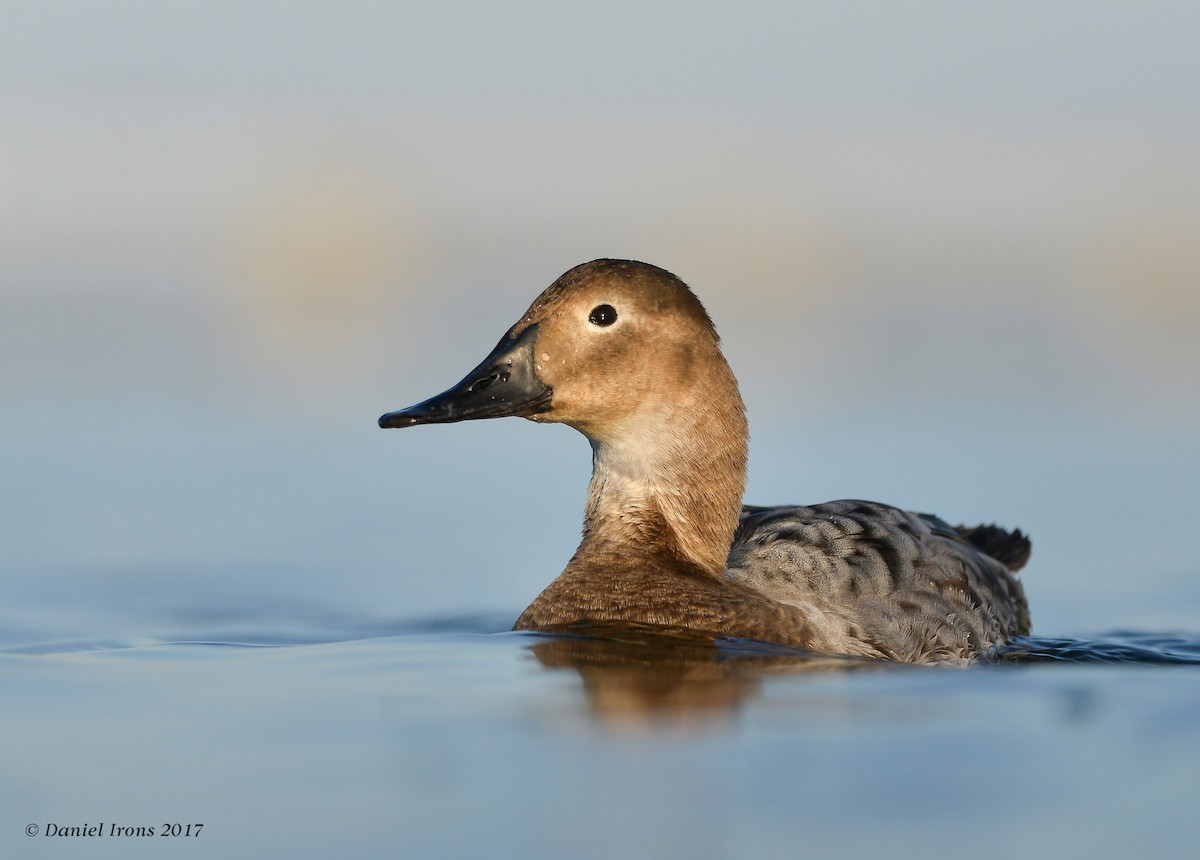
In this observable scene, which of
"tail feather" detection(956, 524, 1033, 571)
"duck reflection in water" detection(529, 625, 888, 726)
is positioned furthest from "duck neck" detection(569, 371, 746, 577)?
"tail feather" detection(956, 524, 1033, 571)

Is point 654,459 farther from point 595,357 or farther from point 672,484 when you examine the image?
point 595,357

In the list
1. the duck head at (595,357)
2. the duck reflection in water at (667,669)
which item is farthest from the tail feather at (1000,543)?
the duck head at (595,357)

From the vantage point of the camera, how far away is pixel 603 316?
7.47 meters

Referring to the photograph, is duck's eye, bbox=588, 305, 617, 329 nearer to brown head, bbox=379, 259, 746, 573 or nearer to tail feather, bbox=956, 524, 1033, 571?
brown head, bbox=379, 259, 746, 573

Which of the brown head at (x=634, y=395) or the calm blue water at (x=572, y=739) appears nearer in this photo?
the calm blue water at (x=572, y=739)

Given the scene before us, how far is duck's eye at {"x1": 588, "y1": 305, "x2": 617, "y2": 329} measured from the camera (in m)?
7.46

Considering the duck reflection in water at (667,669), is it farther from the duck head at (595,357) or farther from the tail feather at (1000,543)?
the tail feather at (1000,543)

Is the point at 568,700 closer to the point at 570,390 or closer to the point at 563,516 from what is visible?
the point at 570,390

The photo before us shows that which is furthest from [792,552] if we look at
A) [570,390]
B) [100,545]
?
[100,545]

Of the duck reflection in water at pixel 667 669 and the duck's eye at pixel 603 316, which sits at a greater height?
the duck's eye at pixel 603 316

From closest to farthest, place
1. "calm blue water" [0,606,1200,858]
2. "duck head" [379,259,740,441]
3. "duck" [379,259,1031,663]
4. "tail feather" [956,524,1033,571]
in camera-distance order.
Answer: "calm blue water" [0,606,1200,858], "duck" [379,259,1031,663], "duck head" [379,259,740,441], "tail feather" [956,524,1033,571]

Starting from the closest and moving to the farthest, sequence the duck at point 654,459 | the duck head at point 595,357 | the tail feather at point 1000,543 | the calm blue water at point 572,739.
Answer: the calm blue water at point 572,739
the duck at point 654,459
the duck head at point 595,357
the tail feather at point 1000,543

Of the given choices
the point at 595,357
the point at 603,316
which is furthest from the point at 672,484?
the point at 603,316

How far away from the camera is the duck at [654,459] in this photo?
23.7 ft
